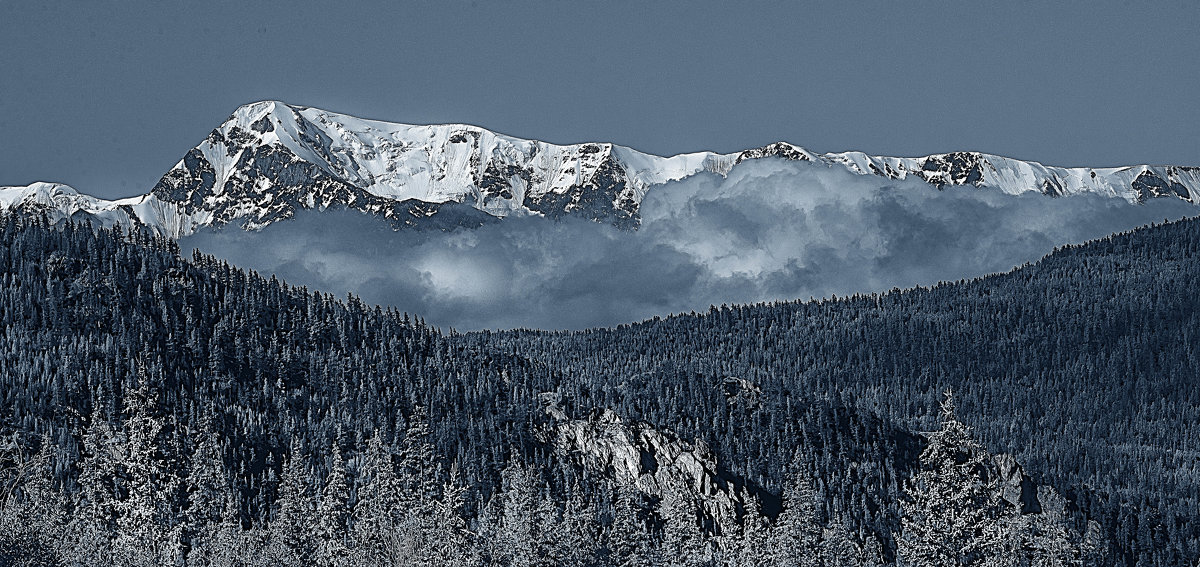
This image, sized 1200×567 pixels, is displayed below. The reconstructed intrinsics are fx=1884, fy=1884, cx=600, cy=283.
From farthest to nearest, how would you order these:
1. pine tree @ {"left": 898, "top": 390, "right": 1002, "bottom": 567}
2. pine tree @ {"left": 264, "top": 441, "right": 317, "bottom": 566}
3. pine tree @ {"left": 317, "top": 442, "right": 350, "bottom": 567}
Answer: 1. pine tree @ {"left": 264, "top": 441, "right": 317, "bottom": 566}
2. pine tree @ {"left": 317, "top": 442, "right": 350, "bottom": 567}
3. pine tree @ {"left": 898, "top": 390, "right": 1002, "bottom": 567}

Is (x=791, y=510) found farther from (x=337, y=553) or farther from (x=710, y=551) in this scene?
(x=337, y=553)

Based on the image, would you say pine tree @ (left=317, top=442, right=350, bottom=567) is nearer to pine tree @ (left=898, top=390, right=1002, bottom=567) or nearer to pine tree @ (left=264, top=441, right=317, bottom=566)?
pine tree @ (left=264, top=441, right=317, bottom=566)

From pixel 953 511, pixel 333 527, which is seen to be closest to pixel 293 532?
pixel 333 527

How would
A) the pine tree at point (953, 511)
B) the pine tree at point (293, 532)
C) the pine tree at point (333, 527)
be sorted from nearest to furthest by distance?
the pine tree at point (953, 511)
the pine tree at point (333, 527)
the pine tree at point (293, 532)

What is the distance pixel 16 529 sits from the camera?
137m

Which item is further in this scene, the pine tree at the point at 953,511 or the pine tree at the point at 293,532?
the pine tree at the point at 293,532

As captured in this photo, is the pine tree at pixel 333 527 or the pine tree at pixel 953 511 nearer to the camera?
the pine tree at pixel 953 511

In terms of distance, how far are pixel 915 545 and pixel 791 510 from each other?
130 ft

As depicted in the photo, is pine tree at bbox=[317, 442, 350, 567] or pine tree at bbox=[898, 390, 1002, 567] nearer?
pine tree at bbox=[898, 390, 1002, 567]

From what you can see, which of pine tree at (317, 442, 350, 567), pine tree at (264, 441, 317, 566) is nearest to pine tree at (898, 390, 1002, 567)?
pine tree at (317, 442, 350, 567)

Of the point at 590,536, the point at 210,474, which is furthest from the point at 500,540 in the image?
the point at 210,474

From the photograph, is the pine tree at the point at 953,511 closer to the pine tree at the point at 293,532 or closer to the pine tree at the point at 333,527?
the pine tree at the point at 333,527

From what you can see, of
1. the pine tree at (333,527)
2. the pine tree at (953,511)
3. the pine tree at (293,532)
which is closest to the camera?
the pine tree at (953,511)

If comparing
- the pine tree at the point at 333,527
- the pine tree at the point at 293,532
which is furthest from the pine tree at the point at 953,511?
the pine tree at the point at 293,532
